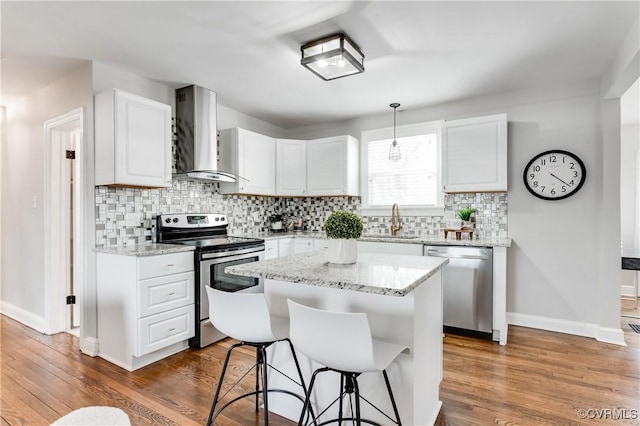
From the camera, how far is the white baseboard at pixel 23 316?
3367 mm

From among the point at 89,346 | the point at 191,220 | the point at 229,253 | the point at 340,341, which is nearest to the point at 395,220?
the point at 229,253

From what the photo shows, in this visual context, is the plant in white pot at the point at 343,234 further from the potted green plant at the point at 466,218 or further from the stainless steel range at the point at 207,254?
the potted green plant at the point at 466,218

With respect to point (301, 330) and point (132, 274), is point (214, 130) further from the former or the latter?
point (301, 330)

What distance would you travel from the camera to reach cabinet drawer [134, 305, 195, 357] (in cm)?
255

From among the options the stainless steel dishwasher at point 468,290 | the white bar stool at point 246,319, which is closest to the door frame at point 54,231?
the white bar stool at point 246,319

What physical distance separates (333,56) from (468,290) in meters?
2.42

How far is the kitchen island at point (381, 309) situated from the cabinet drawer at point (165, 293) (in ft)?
3.83

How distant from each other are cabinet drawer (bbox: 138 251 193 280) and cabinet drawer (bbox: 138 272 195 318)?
0.04 meters

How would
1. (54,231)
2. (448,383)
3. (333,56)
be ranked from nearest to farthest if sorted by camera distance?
(448,383), (333,56), (54,231)

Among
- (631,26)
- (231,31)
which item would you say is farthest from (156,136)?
(631,26)

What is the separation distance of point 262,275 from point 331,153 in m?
2.89

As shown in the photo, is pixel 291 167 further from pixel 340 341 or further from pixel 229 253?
pixel 340 341

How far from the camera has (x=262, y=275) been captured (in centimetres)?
168

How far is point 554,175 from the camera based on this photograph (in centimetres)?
336
